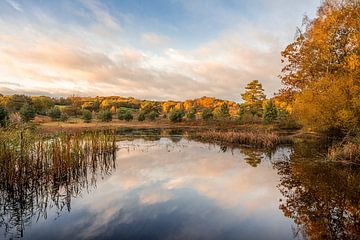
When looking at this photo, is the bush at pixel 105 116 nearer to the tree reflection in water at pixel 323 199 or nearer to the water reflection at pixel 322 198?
the water reflection at pixel 322 198

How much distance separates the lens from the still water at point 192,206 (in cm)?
601

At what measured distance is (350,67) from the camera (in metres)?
15.4

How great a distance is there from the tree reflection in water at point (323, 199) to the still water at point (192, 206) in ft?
0.07

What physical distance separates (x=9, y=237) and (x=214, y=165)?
9.91m

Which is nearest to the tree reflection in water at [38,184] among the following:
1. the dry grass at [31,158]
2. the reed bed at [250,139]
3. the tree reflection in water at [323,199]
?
the dry grass at [31,158]

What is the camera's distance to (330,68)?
1956 centimetres

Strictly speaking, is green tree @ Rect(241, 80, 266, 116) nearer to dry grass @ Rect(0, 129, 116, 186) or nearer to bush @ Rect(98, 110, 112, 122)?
bush @ Rect(98, 110, 112, 122)

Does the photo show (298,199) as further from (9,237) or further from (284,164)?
(9,237)

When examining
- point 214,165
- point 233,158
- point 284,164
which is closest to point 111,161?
point 214,165

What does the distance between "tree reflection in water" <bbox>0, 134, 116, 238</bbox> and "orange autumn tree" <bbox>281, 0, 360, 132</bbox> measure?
1417 centimetres

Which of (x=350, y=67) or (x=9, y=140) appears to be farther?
(x=350, y=67)

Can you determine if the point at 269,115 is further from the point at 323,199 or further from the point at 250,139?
the point at 323,199

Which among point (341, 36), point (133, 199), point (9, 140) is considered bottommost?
point (133, 199)

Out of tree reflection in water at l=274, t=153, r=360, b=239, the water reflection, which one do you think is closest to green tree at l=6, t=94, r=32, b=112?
the water reflection
